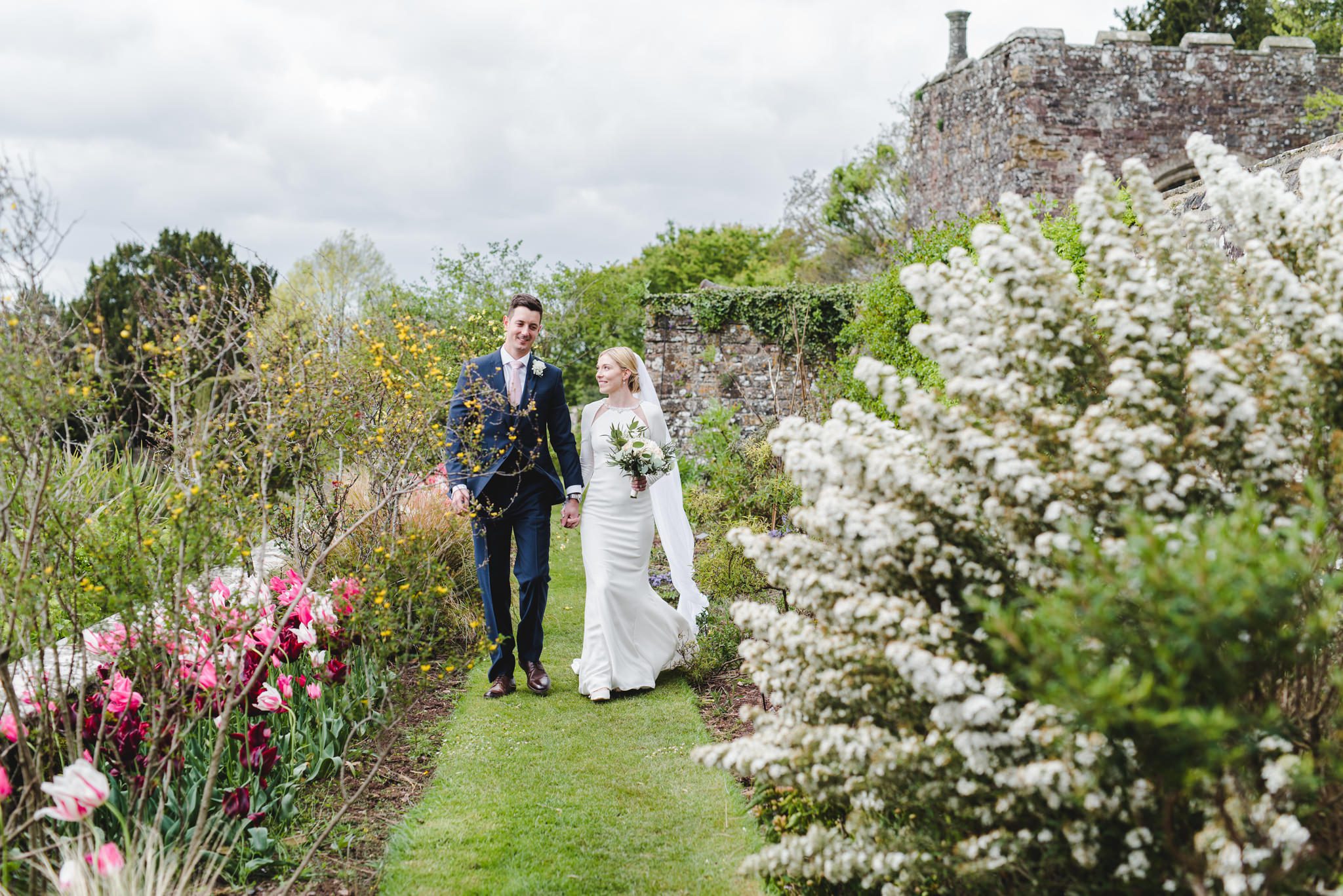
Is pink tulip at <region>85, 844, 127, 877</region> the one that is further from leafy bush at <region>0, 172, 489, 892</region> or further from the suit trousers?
the suit trousers

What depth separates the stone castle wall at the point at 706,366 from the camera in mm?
12281

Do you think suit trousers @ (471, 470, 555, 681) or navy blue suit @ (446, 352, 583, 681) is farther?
suit trousers @ (471, 470, 555, 681)

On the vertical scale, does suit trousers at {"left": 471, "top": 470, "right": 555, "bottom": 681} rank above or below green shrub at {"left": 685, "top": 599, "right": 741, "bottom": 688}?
above

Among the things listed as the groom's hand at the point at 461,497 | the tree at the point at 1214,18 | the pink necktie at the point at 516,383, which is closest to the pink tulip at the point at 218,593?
the groom's hand at the point at 461,497

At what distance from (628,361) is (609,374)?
21 cm

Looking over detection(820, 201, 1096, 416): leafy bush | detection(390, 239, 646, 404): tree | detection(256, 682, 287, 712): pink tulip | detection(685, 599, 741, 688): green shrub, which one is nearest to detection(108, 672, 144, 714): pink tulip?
detection(256, 682, 287, 712): pink tulip

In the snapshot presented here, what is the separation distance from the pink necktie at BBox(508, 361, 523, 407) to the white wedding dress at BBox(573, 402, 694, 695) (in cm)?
50

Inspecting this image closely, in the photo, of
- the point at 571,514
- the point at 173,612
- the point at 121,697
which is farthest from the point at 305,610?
the point at 571,514

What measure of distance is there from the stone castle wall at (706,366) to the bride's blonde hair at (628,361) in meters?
5.79

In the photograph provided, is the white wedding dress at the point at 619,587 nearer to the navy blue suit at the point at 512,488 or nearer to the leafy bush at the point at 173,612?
the navy blue suit at the point at 512,488

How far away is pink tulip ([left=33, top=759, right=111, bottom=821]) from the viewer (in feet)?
7.91

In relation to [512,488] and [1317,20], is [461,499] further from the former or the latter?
[1317,20]

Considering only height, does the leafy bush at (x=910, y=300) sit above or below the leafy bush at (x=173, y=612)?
above

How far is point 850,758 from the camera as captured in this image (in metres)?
2.27
